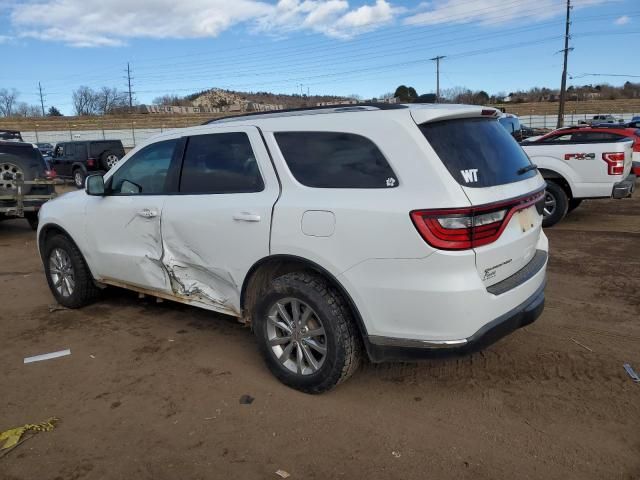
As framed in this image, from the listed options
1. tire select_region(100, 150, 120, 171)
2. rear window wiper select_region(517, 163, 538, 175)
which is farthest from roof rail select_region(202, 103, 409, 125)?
tire select_region(100, 150, 120, 171)

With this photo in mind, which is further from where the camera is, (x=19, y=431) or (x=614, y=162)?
(x=614, y=162)

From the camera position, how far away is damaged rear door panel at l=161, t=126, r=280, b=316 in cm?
350

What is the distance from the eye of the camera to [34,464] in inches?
112

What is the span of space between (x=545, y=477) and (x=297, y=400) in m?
1.50

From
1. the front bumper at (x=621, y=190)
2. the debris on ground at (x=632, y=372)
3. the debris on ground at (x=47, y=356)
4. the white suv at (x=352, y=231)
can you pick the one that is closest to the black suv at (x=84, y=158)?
the debris on ground at (x=47, y=356)

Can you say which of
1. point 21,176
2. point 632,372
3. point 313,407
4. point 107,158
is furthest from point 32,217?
point 632,372

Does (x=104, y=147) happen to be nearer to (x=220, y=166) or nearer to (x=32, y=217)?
(x=32, y=217)

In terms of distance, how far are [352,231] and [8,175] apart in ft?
29.4

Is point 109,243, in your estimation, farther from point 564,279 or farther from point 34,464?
point 564,279

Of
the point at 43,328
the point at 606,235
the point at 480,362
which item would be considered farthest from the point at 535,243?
the point at 606,235

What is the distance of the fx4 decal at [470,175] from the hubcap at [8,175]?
9.29 meters

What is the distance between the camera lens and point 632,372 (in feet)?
11.7

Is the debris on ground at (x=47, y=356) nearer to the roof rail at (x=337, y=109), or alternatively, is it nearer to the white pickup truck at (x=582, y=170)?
the roof rail at (x=337, y=109)

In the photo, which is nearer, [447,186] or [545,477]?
[545,477]
